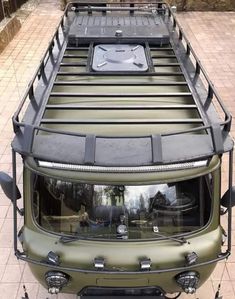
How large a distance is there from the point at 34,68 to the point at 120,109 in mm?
7685

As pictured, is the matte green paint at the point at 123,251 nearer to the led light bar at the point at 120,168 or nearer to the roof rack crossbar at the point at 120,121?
the led light bar at the point at 120,168

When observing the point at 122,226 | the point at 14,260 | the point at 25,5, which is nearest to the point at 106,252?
the point at 122,226

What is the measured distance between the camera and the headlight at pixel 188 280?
398cm

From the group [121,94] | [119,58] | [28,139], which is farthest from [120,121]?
[119,58]

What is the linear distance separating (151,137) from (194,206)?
0.83 metres

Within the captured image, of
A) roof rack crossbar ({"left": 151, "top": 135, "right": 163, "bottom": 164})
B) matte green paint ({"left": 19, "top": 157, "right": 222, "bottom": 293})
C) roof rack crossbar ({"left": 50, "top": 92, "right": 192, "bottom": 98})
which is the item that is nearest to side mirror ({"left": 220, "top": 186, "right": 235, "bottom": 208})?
matte green paint ({"left": 19, "top": 157, "right": 222, "bottom": 293})

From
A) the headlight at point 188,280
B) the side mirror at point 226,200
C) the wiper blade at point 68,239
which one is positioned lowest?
the headlight at point 188,280

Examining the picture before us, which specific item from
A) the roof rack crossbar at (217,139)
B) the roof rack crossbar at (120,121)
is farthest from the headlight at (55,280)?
the roof rack crossbar at (217,139)

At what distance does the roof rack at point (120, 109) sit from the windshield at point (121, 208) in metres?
0.33

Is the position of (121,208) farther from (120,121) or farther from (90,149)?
(120,121)

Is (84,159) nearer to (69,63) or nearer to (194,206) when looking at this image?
(194,206)

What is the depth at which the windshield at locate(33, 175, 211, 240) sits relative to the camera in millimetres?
3816

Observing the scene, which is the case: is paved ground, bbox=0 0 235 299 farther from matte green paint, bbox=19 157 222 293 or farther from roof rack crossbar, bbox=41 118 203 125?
roof rack crossbar, bbox=41 118 203 125

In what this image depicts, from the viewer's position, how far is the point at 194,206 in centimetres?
400
